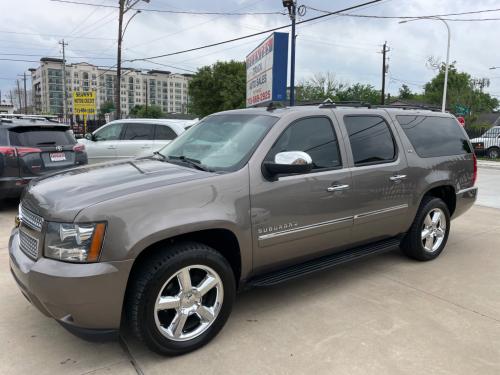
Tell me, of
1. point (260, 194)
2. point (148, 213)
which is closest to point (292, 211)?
point (260, 194)

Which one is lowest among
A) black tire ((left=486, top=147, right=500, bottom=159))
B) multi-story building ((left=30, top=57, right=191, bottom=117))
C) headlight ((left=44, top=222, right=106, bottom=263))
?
black tire ((left=486, top=147, right=500, bottom=159))

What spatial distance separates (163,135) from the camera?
35.2ft

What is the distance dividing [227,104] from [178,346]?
50.5 m

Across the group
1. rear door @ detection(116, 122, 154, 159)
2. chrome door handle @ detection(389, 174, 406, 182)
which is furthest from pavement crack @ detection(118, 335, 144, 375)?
rear door @ detection(116, 122, 154, 159)

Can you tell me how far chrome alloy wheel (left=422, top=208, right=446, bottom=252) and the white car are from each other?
23.1 ft

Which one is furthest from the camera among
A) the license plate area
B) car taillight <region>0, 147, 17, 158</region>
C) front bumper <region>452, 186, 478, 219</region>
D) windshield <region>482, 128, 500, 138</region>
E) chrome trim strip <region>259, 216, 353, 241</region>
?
windshield <region>482, 128, 500, 138</region>

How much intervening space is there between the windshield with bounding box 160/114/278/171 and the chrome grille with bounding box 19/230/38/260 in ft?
4.44

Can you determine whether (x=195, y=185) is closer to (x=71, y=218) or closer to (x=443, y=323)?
(x=71, y=218)

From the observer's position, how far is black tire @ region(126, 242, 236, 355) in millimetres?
2744

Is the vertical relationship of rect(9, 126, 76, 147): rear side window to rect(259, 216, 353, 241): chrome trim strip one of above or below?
above

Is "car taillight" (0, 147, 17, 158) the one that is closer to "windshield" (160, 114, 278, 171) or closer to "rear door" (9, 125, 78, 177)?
"rear door" (9, 125, 78, 177)

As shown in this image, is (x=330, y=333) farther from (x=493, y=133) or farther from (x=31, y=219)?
(x=493, y=133)

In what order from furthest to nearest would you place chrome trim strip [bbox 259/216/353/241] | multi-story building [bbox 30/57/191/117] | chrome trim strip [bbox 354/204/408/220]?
multi-story building [bbox 30/57/191/117], chrome trim strip [bbox 354/204/408/220], chrome trim strip [bbox 259/216/353/241]

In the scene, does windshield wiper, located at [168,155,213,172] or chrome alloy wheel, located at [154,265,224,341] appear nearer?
chrome alloy wheel, located at [154,265,224,341]
